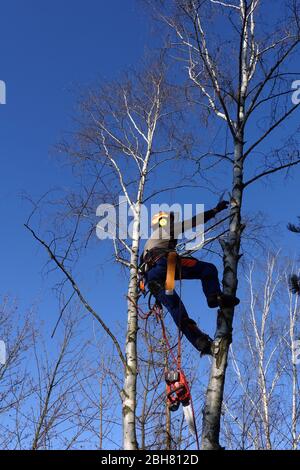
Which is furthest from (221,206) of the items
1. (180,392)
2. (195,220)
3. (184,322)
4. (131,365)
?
(131,365)

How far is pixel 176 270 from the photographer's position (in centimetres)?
435

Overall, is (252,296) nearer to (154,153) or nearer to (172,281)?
(154,153)

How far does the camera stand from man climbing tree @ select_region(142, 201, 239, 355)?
157 inches

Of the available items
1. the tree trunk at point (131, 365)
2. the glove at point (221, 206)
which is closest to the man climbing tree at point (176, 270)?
the glove at point (221, 206)

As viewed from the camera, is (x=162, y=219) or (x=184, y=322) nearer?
(x=184, y=322)

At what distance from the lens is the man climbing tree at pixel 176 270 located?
3.98 metres

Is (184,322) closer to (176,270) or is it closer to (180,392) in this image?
(176,270)

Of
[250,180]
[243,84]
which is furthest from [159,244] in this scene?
[243,84]

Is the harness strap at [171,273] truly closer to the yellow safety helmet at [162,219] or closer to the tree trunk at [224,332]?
the tree trunk at [224,332]

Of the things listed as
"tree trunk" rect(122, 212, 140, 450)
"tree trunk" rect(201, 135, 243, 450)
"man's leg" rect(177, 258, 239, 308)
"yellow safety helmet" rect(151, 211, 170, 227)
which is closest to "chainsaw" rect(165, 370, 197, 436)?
"tree trunk" rect(201, 135, 243, 450)

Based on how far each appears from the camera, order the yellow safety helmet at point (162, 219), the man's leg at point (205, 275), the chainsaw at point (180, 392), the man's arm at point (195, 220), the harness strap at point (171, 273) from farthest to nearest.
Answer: the yellow safety helmet at point (162, 219) < the man's arm at point (195, 220) < the harness strap at point (171, 273) < the man's leg at point (205, 275) < the chainsaw at point (180, 392)

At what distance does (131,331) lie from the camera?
6.31 m

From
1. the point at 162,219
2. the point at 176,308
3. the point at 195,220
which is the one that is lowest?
the point at 176,308
